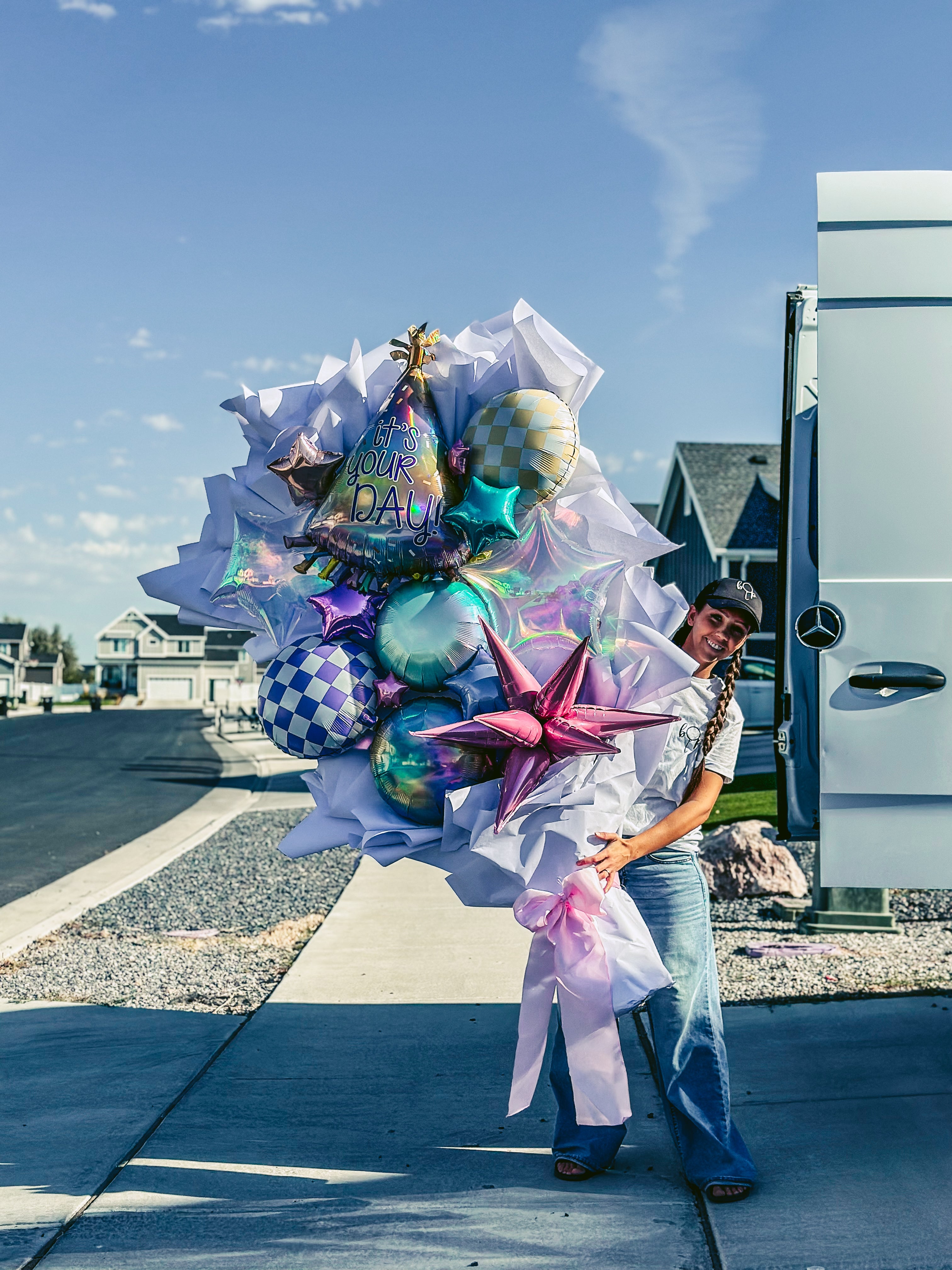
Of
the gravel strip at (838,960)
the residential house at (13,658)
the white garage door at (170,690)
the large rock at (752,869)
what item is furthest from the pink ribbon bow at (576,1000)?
the residential house at (13,658)

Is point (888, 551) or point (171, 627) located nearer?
point (888, 551)

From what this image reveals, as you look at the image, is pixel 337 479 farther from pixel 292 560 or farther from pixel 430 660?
pixel 430 660

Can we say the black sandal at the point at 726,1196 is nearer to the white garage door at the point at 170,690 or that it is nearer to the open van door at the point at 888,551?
the open van door at the point at 888,551

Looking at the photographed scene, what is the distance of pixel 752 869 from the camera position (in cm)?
741

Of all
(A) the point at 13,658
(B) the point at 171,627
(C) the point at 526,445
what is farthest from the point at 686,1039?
(A) the point at 13,658

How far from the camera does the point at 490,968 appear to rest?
5559 mm

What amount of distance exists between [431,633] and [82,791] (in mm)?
14907

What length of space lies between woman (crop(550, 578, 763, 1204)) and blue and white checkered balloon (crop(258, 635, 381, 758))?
0.74 metres

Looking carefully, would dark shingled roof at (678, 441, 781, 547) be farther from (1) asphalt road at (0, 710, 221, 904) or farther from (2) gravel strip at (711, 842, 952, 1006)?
(2) gravel strip at (711, 842, 952, 1006)

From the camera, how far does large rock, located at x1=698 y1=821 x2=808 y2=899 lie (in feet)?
24.2

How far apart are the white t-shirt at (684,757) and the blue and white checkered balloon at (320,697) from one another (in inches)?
30.4

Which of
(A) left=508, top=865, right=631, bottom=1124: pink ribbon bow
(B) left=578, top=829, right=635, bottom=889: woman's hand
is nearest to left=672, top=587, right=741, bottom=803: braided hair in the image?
(B) left=578, top=829, right=635, bottom=889: woman's hand

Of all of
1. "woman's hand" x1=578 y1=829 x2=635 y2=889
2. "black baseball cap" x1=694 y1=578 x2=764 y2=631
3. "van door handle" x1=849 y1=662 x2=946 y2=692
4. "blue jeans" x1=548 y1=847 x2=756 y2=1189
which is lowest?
"blue jeans" x1=548 y1=847 x2=756 y2=1189

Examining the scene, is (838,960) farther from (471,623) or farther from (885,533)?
(471,623)
